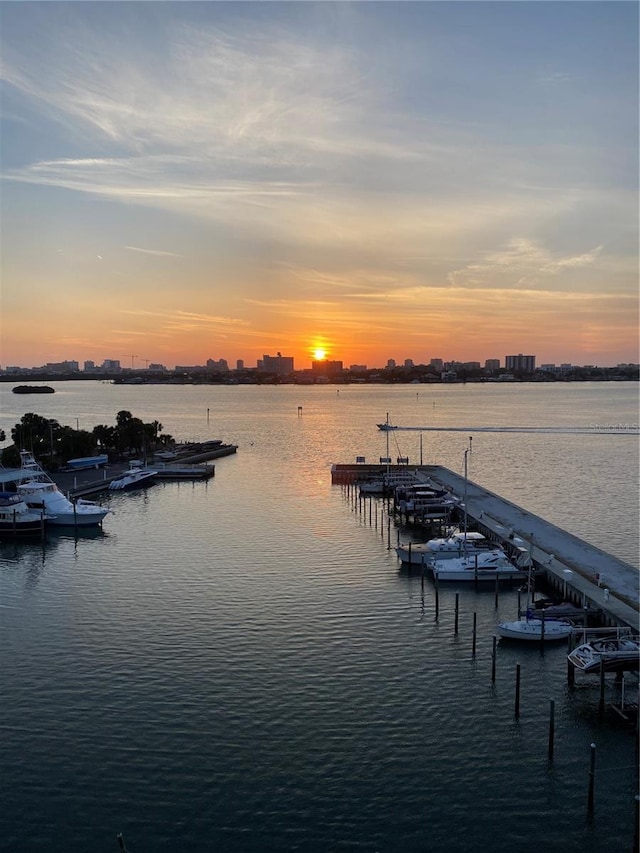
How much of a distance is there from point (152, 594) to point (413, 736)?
16175 millimetres

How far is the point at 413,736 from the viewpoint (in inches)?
818

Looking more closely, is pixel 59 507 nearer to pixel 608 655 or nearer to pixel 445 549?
pixel 445 549

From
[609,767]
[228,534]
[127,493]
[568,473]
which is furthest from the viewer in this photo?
[568,473]

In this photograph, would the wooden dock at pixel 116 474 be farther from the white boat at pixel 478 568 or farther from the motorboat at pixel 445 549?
the white boat at pixel 478 568

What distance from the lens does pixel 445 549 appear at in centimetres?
3816

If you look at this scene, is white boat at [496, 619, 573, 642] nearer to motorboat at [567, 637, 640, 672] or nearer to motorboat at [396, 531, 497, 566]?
motorboat at [567, 637, 640, 672]

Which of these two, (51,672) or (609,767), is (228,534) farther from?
(609,767)

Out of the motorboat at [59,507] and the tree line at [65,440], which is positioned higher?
the tree line at [65,440]

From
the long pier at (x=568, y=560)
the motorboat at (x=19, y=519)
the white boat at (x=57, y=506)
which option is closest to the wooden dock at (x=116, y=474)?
the white boat at (x=57, y=506)

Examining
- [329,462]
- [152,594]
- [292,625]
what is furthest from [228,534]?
[329,462]

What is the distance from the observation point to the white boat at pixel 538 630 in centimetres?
2716

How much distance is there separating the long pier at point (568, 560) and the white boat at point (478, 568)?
1.26 metres

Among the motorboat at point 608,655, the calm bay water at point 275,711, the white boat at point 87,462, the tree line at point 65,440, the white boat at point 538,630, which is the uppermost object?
the tree line at point 65,440

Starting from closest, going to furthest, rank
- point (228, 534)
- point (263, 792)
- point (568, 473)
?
1. point (263, 792)
2. point (228, 534)
3. point (568, 473)
